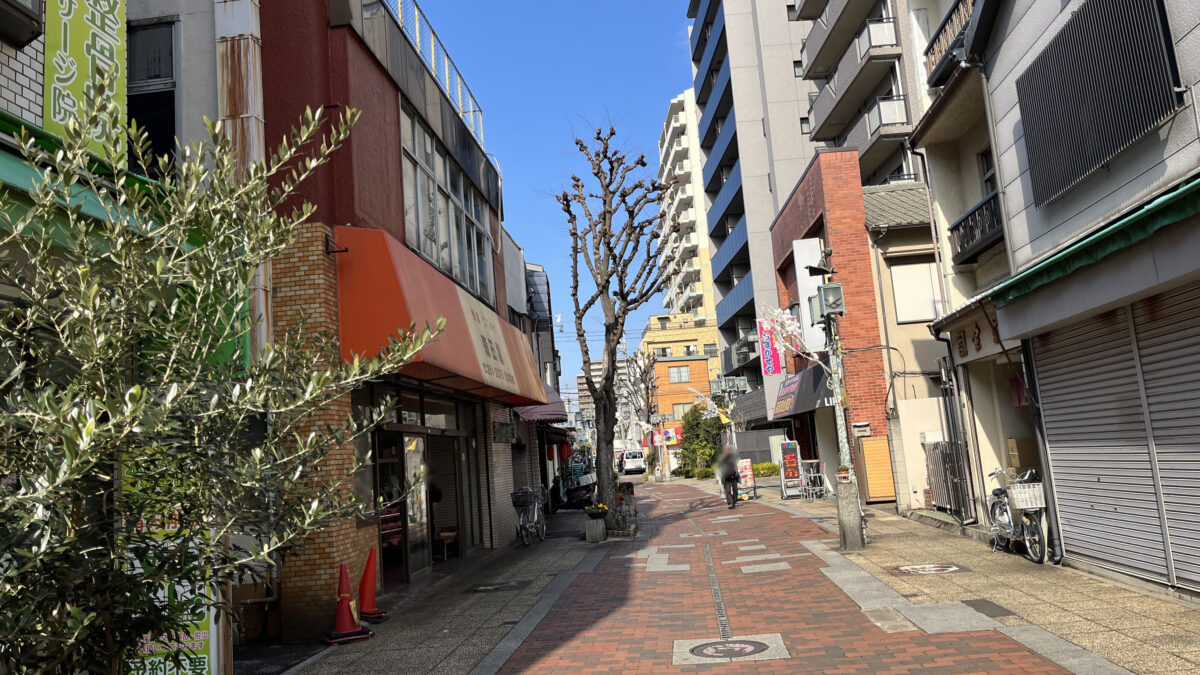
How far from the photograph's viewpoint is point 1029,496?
1134 centimetres

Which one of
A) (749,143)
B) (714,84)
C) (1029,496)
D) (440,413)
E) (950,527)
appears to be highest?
(714,84)

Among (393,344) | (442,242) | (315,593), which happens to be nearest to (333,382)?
(393,344)

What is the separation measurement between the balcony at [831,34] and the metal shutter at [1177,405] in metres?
20.9

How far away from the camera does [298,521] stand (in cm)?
374

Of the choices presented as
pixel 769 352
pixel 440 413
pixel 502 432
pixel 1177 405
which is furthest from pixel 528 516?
pixel 769 352

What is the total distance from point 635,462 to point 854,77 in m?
49.4

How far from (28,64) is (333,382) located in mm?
5379

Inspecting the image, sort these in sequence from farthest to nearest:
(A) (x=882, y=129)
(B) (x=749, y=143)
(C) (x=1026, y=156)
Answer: (B) (x=749, y=143) < (A) (x=882, y=129) < (C) (x=1026, y=156)

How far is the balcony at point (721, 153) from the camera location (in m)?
47.2

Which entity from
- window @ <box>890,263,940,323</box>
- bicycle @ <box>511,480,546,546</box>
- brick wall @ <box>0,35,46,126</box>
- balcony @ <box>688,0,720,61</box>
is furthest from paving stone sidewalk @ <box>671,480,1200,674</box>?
balcony @ <box>688,0,720,61</box>

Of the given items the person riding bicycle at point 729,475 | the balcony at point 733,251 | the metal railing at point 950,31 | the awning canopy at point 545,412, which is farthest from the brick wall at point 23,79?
the balcony at point 733,251

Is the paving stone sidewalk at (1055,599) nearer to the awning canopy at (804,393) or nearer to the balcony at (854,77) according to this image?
the awning canopy at (804,393)

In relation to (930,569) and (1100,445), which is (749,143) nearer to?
(930,569)

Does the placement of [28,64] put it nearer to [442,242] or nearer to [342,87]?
[342,87]
